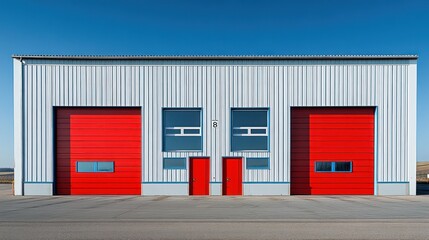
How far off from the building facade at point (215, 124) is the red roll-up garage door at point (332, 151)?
0.20 ft

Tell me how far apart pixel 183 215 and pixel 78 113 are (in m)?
10.6

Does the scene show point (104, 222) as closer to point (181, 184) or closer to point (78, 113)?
point (181, 184)

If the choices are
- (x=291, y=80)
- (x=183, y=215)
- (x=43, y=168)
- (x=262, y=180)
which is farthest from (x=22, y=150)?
(x=291, y=80)

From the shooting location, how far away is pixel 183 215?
995 cm

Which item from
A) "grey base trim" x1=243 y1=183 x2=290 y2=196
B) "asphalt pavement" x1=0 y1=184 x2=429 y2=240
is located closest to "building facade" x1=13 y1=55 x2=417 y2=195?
"grey base trim" x1=243 y1=183 x2=290 y2=196

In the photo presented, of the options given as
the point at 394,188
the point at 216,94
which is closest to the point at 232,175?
the point at 216,94

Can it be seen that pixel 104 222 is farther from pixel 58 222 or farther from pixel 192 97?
pixel 192 97

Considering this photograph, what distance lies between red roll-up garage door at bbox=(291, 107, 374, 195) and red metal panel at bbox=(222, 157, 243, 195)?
3194 mm

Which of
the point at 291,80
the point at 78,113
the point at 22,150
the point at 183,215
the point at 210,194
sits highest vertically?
the point at 291,80

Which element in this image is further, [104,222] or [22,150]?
[22,150]

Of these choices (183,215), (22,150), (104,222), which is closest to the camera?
(104,222)

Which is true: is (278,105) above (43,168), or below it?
above

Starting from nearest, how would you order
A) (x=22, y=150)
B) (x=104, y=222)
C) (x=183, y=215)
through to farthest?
(x=104, y=222) < (x=183, y=215) < (x=22, y=150)

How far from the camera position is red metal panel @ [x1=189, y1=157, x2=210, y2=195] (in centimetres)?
1644
